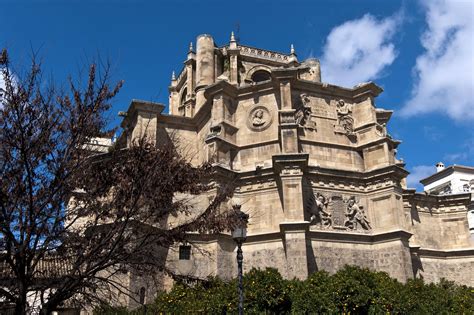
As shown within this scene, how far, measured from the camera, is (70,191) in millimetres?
8359

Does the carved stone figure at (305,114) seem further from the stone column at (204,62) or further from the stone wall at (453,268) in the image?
the stone wall at (453,268)

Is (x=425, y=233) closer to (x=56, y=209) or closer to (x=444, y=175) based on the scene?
(x=56, y=209)

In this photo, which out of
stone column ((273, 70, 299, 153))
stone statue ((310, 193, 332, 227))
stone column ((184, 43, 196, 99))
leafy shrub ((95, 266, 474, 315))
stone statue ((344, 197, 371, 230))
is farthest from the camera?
stone column ((184, 43, 196, 99))

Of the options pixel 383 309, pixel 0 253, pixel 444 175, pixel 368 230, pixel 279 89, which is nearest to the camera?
pixel 0 253

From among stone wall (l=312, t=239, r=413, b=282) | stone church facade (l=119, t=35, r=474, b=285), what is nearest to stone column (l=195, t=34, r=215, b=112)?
stone church facade (l=119, t=35, r=474, b=285)

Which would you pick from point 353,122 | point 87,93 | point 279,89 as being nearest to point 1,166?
point 87,93

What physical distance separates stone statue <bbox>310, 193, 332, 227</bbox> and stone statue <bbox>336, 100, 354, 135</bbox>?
4371mm

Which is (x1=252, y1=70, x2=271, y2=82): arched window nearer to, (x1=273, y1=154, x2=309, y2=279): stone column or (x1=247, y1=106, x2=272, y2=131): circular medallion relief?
(x1=247, y1=106, x2=272, y2=131): circular medallion relief

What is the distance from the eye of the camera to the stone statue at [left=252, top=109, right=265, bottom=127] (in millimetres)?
21987

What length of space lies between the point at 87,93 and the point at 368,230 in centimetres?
1514

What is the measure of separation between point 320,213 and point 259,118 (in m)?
5.28

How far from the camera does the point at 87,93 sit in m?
8.69

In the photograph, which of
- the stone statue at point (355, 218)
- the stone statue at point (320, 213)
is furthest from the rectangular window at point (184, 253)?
the stone statue at point (355, 218)

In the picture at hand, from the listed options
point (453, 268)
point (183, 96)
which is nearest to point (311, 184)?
point (453, 268)
